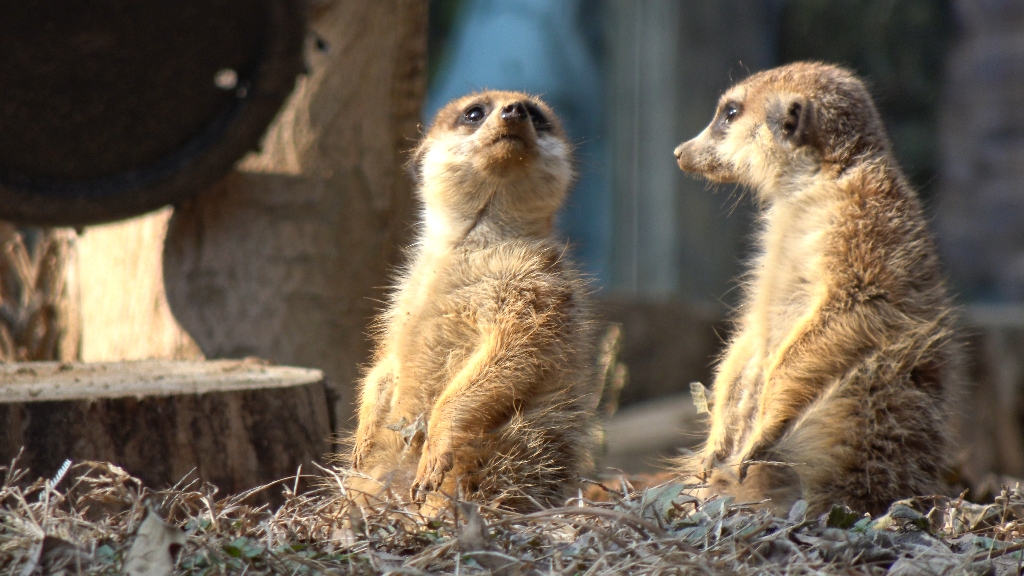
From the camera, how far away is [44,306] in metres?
4.51

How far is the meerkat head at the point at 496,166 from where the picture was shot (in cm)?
266

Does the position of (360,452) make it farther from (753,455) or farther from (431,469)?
(753,455)

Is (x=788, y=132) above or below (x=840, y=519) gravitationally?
above

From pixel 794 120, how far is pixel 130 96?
7.67 feet

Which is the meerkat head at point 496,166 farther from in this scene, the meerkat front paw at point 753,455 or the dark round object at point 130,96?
the dark round object at point 130,96

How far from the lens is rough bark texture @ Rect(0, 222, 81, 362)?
4402mm

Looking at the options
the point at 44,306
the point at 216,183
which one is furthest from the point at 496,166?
the point at 44,306

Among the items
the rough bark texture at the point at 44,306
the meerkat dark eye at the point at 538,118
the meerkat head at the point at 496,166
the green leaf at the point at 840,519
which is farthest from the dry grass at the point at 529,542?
the rough bark texture at the point at 44,306

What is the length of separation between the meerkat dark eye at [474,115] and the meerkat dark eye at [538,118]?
136 mm

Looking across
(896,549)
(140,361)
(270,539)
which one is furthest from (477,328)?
(140,361)

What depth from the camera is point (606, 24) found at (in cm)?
794

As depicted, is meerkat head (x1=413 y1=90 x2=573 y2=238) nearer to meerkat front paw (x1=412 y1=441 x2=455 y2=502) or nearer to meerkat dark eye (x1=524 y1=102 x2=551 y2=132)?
meerkat dark eye (x1=524 y1=102 x2=551 y2=132)

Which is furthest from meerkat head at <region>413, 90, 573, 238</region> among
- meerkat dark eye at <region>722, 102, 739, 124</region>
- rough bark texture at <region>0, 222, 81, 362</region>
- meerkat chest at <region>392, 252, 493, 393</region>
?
rough bark texture at <region>0, 222, 81, 362</region>

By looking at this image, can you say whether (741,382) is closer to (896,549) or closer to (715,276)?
(896,549)
